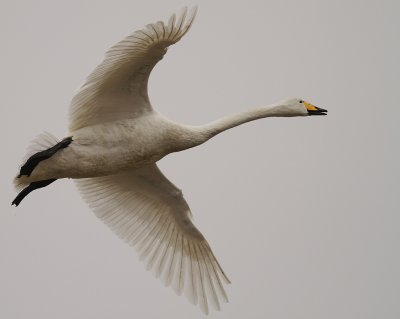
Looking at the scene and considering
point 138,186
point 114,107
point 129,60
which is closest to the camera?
point 129,60

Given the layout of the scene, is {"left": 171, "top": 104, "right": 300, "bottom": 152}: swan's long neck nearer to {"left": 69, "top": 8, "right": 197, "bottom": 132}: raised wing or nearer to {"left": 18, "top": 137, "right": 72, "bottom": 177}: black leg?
{"left": 69, "top": 8, "right": 197, "bottom": 132}: raised wing

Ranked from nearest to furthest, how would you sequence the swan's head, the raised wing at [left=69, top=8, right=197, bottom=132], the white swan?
the raised wing at [left=69, top=8, right=197, bottom=132], the white swan, the swan's head

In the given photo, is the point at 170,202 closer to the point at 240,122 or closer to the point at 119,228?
the point at 119,228

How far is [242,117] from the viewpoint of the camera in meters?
13.5

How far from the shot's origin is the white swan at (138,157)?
1230 centimetres

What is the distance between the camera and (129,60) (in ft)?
39.9

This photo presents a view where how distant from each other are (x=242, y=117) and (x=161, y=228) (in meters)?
2.75

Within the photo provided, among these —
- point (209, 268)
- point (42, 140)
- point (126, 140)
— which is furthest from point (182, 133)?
point (209, 268)

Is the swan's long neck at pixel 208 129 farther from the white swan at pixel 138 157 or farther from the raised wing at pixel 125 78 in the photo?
the raised wing at pixel 125 78

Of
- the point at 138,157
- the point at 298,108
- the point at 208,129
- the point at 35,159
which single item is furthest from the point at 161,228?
the point at 35,159

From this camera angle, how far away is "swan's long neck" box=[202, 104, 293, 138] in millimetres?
13148

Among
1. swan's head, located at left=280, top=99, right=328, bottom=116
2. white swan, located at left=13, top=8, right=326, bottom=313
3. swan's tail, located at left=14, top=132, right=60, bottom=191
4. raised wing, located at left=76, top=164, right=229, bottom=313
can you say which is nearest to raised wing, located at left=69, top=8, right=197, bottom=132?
white swan, located at left=13, top=8, right=326, bottom=313

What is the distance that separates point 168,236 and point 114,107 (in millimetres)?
3004

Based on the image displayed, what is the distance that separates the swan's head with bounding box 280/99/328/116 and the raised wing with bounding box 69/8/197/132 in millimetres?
2553
